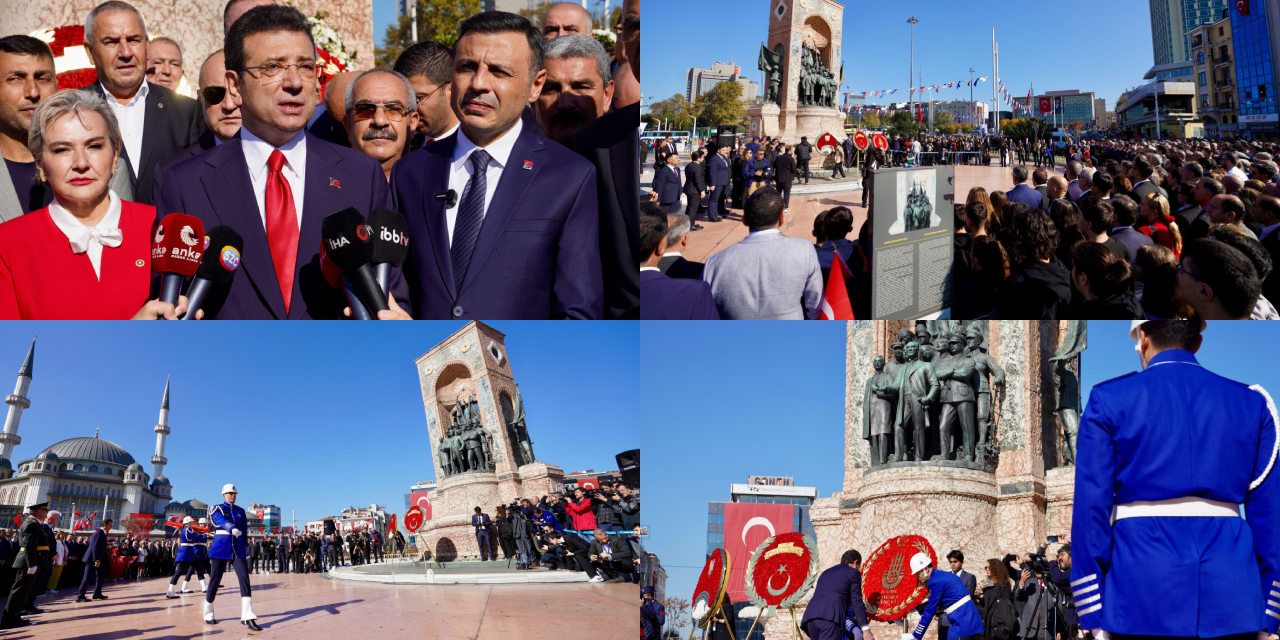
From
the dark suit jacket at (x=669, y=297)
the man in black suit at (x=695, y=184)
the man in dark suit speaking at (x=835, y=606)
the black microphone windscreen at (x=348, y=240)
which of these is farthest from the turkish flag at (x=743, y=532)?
the black microphone windscreen at (x=348, y=240)

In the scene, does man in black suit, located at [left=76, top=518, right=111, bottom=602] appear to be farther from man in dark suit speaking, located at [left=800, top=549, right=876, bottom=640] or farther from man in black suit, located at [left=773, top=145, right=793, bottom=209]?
man in black suit, located at [left=773, top=145, right=793, bottom=209]

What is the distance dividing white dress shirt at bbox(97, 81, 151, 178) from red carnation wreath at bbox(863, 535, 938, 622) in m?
5.93

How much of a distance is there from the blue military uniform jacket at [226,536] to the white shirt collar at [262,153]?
7.51 feet

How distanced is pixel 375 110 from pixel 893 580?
17.0ft

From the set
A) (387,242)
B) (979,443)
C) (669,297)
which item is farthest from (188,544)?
(979,443)

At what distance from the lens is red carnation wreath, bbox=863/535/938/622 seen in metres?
6.02

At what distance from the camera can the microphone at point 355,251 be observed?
3988mm

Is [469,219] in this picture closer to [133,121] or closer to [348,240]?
[348,240]

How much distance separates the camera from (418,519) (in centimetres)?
622

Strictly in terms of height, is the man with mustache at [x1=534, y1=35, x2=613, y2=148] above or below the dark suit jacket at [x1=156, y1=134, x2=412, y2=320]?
above

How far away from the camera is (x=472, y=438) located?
5984mm

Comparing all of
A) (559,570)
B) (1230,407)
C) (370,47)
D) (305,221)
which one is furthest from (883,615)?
(370,47)

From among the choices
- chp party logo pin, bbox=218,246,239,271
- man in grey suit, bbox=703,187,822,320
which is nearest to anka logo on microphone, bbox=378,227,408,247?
chp party logo pin, bbox=218,246,239,271

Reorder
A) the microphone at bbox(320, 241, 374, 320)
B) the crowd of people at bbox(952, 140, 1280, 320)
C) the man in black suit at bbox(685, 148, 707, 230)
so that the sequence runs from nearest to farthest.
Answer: the microphone at bbox(320, 241, 374, 320) → the crowd of people at bbox(952, 140, 1280, 320) → the man in black suit at bbox(685, 148, 707, 230)
